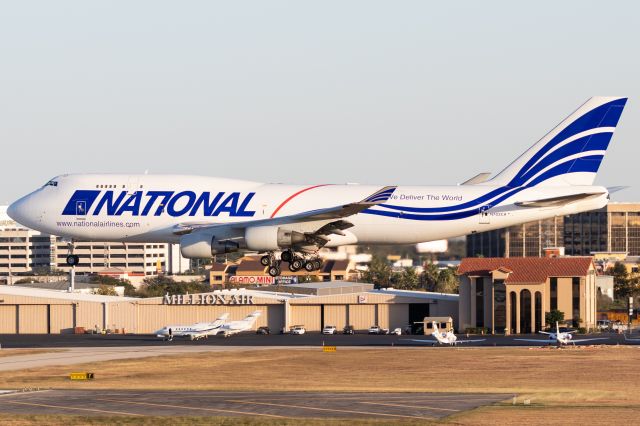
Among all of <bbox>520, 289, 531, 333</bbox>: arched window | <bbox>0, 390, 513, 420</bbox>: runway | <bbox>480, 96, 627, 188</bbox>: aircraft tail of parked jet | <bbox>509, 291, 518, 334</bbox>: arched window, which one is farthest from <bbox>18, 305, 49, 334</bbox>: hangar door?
<bbox>480, 96, 627, 188</bbox>: aircraft tail of parked jet

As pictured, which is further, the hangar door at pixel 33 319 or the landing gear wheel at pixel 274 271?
the hangar door at pixel 33 319

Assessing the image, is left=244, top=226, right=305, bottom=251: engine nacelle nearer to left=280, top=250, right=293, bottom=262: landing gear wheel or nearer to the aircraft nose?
left=280, top=250, right=293, bottom=262: landing gear wheel

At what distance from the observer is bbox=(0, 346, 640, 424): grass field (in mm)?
64562

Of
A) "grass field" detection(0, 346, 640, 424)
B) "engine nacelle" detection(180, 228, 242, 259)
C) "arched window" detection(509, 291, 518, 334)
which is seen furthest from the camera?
"arched window" detection(509, 291, 518, 334)

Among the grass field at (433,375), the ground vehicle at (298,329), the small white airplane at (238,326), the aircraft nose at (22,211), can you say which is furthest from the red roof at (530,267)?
the aircraft nose at (22,211)

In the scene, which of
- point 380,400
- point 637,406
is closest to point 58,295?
point 380,400

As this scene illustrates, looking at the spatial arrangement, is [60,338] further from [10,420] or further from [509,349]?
[10,420]

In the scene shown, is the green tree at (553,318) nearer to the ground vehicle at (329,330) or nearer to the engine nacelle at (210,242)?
the ground vehicle at (329,330)

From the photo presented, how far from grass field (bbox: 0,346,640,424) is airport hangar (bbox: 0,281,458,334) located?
135 ft

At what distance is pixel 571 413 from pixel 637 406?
17.6 ft

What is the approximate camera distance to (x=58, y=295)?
14550 centimetres

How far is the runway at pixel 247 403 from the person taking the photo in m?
62.7

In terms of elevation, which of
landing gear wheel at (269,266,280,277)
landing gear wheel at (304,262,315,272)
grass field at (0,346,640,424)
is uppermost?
landing gear wheel at (304,262,315,272)

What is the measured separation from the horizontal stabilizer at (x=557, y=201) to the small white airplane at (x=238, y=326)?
186ft
